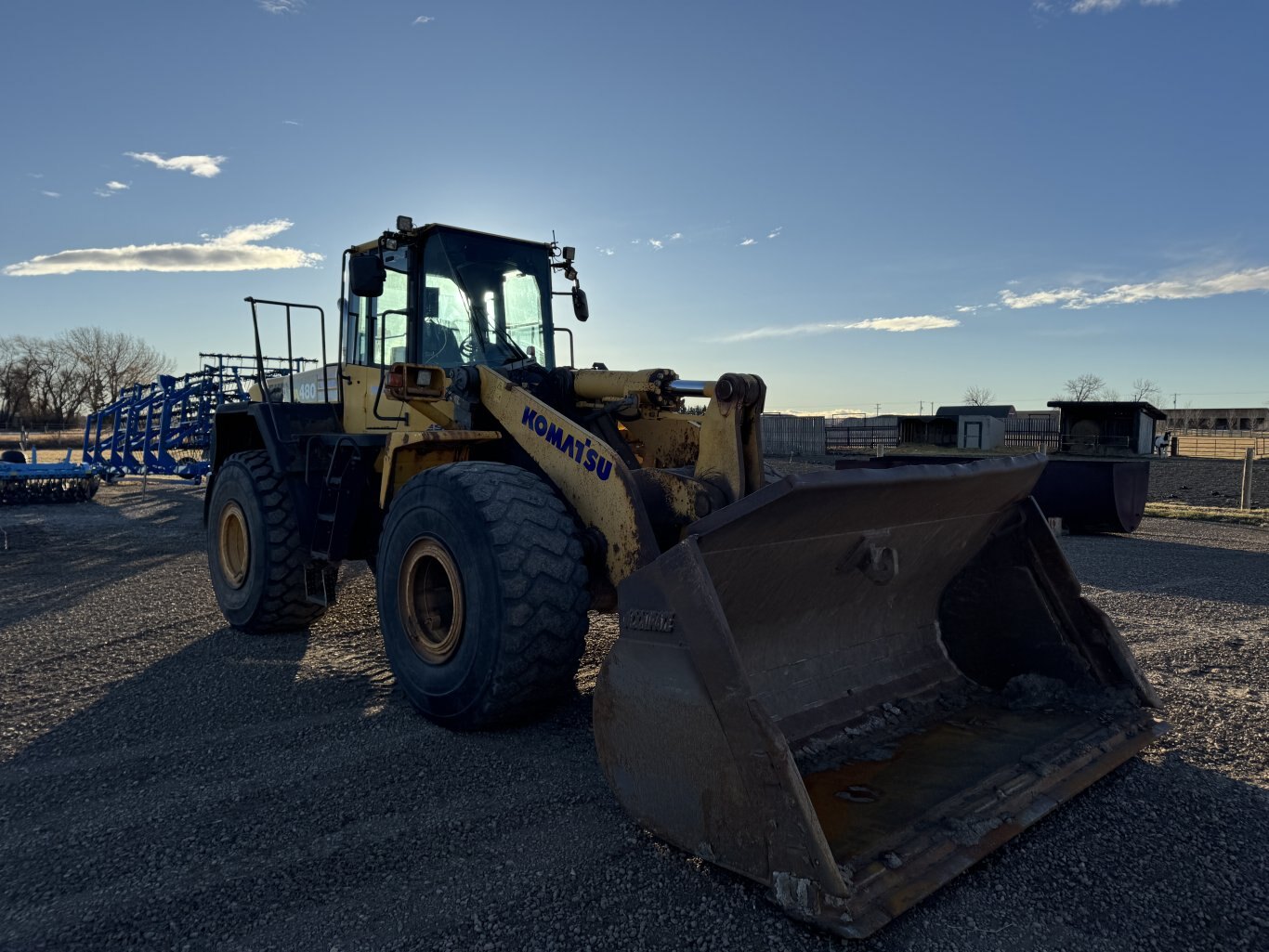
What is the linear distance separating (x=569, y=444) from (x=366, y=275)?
5.76ft

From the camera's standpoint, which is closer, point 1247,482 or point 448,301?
point 448,301

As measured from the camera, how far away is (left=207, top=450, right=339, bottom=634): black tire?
5.94m

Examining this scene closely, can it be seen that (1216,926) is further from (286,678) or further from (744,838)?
(286,678)

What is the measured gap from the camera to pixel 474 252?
5699 millimetres

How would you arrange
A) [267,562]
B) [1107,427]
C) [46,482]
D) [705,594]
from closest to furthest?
[705,594]
[267,562]
[46,482]
[1107,427]

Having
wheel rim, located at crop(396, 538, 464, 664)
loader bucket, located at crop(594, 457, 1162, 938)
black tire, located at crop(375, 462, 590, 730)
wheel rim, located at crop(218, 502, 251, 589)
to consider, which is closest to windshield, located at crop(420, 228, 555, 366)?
black tire, located at crop(375, 462, 590, 730)

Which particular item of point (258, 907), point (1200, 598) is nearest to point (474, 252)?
point (258, 907)

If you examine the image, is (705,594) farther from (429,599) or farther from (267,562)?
(267,562)

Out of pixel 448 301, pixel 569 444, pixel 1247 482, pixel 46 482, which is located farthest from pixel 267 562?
pixel 1247 482

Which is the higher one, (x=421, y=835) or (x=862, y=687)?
(x=862, y=687)

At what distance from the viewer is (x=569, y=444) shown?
4.25m

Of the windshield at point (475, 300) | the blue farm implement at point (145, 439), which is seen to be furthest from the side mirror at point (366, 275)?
the blue farm implement at point (145, 439)

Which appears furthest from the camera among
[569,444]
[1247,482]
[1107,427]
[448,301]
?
[1107,427]

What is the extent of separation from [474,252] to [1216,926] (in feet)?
16.6
